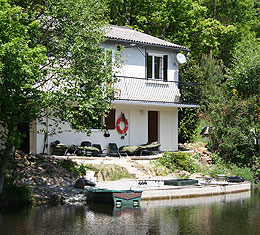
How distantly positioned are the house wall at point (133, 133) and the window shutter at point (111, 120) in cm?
27

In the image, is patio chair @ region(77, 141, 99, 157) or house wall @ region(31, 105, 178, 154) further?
house wall @ region(31, 105, 178, 154)

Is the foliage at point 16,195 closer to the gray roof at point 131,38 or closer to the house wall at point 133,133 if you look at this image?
the house wall at point 133,133

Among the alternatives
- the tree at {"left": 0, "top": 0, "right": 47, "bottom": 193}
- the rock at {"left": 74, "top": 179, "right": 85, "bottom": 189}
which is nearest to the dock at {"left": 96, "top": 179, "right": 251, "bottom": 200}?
the rock at {"left": 74, "top": 179, "right": 85, "bottom": 189}

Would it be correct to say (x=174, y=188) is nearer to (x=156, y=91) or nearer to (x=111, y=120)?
(x=111, y=120)

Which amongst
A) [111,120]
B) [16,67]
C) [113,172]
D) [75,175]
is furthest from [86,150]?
[16,67]

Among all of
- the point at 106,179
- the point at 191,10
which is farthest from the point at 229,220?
the point at 191,10

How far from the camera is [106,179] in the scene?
2342cm

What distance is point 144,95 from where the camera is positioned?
28875 mm

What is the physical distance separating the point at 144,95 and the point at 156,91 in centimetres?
100

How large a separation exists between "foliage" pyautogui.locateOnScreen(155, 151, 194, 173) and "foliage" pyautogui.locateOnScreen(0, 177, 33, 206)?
29.7ft

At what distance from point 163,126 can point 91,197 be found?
11356 millimetres

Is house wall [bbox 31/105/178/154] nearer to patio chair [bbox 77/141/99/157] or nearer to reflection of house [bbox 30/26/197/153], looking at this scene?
reflection of house [bbox 30/26/197/153]

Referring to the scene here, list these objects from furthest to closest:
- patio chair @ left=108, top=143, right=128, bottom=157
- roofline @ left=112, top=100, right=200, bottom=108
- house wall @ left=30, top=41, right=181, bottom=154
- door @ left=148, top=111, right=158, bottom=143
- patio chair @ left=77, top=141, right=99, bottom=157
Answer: door @ left=148, top=111, right=158, bottom=143
roofline @ left=112, top=100, right=200, bottom=108
patio chair @ left=108, top=143, right=128, bottom=157
house wall @ left=30, top=41, right=181, bottom=154
patio chair @ left=77, top=141, right=99, bottom=157

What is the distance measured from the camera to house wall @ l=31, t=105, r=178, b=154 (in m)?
26.1
